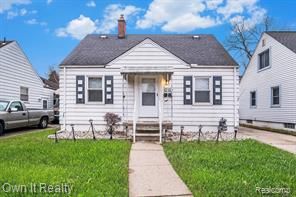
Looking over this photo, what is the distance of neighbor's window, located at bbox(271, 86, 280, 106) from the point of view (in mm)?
18780

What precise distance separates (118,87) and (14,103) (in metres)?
5.12

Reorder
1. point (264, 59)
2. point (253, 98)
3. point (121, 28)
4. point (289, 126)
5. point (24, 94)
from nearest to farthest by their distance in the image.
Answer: point (289, 126) < point (121, 28) < point (264, 59) < point (24, 94) < point (253, 98)

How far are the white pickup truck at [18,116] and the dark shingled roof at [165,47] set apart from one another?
3218mm

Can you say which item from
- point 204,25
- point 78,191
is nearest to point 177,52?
point 78,191

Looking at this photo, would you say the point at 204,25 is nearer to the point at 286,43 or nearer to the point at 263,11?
the point at 263,11

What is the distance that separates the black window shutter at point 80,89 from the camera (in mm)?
15148

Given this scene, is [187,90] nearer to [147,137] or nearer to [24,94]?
[147,137]

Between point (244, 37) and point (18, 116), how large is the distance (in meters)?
33.9

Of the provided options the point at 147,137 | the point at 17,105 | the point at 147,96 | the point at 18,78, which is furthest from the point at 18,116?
the point at 147,137

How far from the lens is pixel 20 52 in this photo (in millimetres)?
21188

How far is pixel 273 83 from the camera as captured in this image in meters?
19.1

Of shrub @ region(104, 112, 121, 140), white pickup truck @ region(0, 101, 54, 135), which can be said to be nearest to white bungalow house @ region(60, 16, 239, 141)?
shrub @ region(104, 112, 121, 140)

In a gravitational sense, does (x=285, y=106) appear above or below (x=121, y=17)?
below

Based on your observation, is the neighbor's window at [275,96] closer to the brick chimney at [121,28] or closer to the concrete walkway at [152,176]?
the brick chimney at [121,28]
